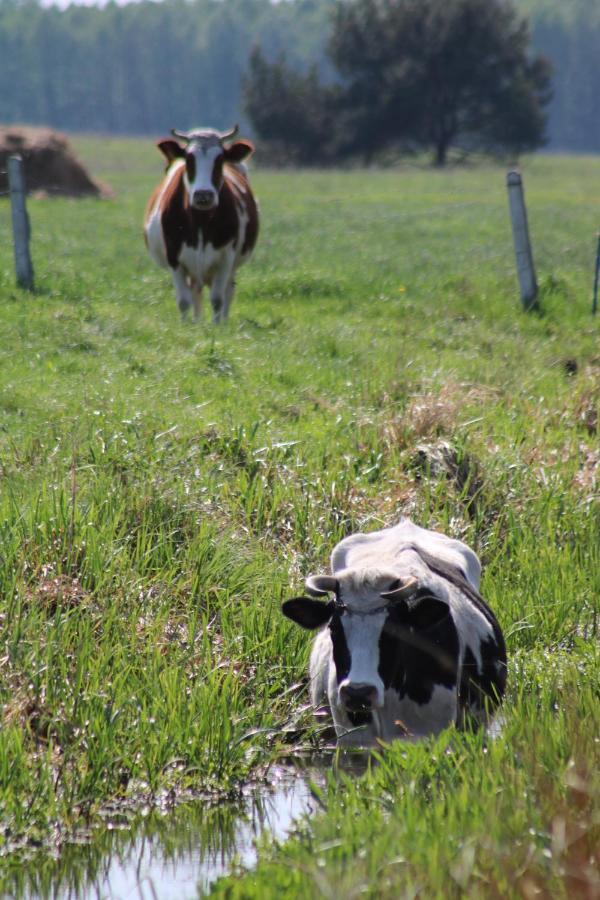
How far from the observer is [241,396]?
10531mm

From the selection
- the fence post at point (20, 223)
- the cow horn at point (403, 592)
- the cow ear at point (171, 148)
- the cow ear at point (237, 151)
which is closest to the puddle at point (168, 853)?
the cow horn at point (403, 592)

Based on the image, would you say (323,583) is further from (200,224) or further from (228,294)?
(228,294)

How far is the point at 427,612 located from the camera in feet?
19.5

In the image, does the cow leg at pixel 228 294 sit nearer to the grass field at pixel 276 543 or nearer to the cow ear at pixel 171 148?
the grass field at pixel 276 543

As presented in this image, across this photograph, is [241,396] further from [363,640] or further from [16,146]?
[16,146]

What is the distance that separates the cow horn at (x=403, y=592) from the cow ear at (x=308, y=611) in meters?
0.34

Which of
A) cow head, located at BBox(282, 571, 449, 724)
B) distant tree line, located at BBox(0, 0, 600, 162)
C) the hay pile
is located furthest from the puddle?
distant tree line, located at BBox(0, 0, 600, 162)

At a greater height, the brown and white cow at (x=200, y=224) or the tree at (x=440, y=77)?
the tree at (x=440, y=77)

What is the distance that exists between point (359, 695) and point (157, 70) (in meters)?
177

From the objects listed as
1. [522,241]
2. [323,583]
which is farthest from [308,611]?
[522,241]

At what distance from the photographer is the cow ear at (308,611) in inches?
241

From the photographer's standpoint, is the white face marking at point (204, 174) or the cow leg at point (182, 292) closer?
the white face marking at point (204, 174)

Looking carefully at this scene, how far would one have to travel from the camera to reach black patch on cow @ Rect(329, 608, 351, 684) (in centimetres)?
586

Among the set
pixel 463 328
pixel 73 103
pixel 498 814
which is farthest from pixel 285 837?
pixel 73 103
